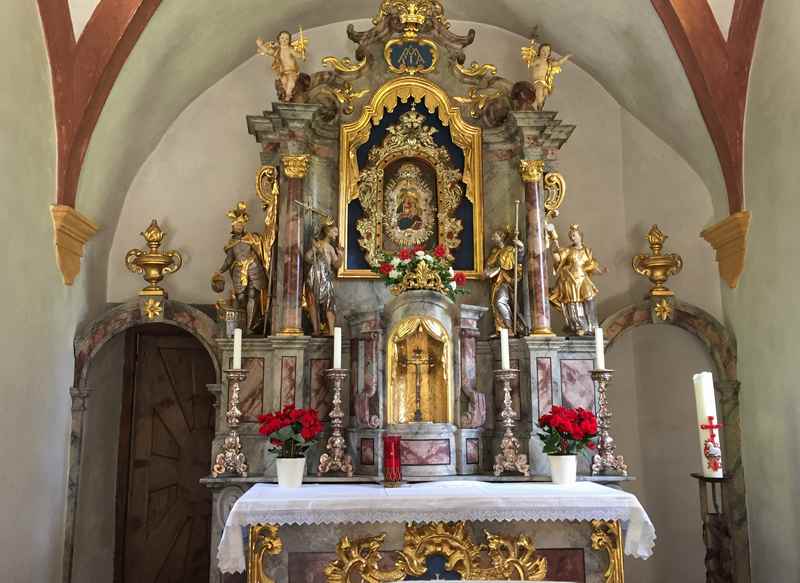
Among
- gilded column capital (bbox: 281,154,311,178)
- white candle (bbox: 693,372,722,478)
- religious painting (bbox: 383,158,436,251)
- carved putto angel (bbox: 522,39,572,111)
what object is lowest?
white candle (bbox: 693,372,722,478)

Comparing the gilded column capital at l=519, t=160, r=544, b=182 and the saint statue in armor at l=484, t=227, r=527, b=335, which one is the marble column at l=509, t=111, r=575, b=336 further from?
the saint statue in armor at l=484, t=227, r=527, b=335

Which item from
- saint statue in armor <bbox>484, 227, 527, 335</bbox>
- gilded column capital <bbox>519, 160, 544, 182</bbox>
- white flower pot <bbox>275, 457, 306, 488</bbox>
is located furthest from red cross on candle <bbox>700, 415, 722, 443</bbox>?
white flower pot <bbox>275, 457, 306, 488</bbox>

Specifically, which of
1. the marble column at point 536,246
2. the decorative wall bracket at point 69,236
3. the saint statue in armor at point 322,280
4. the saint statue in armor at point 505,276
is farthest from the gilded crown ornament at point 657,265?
the decorative wall bracket at point 69,236

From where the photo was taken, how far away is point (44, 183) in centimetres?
627

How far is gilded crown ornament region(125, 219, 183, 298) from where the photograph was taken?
742 centimetres

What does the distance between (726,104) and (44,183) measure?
5.92 meters

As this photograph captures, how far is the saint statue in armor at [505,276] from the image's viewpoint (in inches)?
274

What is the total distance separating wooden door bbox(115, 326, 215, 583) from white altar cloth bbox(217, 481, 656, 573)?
3261mm

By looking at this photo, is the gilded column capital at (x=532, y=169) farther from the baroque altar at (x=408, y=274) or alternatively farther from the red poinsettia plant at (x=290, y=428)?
the red poinsettia plant at (x=290, y=428)

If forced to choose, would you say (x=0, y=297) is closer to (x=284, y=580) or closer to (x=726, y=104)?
(x=284, y=580)

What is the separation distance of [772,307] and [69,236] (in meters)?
6.06

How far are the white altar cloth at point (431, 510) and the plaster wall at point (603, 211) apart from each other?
10.00ft

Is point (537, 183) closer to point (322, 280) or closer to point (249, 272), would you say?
point (322, 280)

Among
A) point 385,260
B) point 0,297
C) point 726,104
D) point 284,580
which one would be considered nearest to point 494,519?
point 284,580
